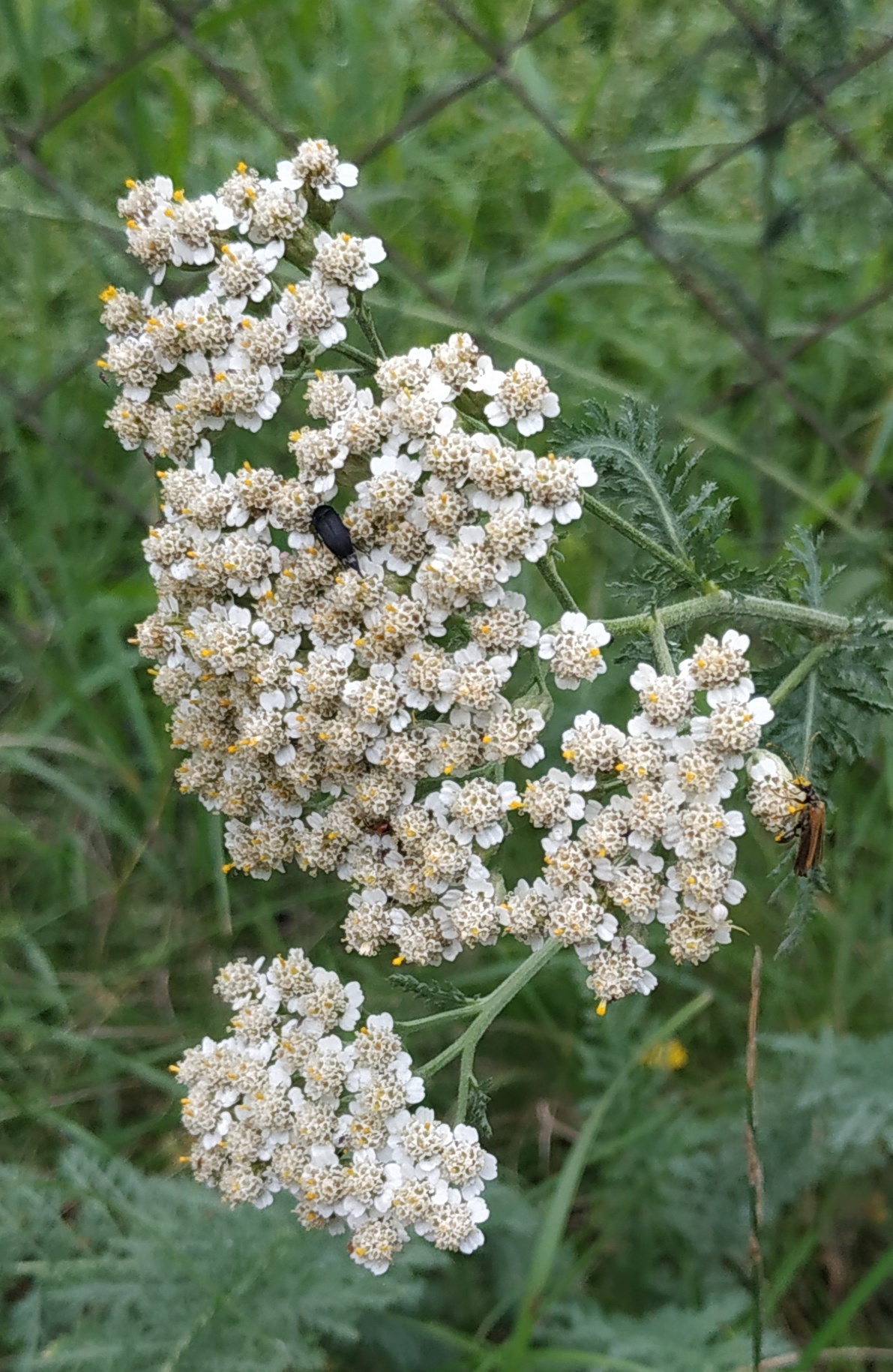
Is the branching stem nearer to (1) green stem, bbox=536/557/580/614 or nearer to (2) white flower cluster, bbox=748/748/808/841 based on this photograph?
(2) white flower cluster, bbox=748/748/808/841

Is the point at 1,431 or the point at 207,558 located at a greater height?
the point at 1,431

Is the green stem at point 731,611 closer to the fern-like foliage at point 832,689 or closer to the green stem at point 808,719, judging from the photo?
the fern-like foliage at point 832,689

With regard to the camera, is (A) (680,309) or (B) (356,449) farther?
(A) (680,309)

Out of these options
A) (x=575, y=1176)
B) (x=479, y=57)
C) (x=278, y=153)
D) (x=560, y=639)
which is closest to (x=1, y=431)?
(x=278, y=153)

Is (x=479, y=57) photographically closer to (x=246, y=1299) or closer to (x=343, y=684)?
(x=343, y=684)

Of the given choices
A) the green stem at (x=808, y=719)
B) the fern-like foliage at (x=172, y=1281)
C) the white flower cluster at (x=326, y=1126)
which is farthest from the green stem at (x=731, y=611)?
the fern-like foliage at (x=172, y=1281)

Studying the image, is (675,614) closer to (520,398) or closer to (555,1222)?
(520,398)
